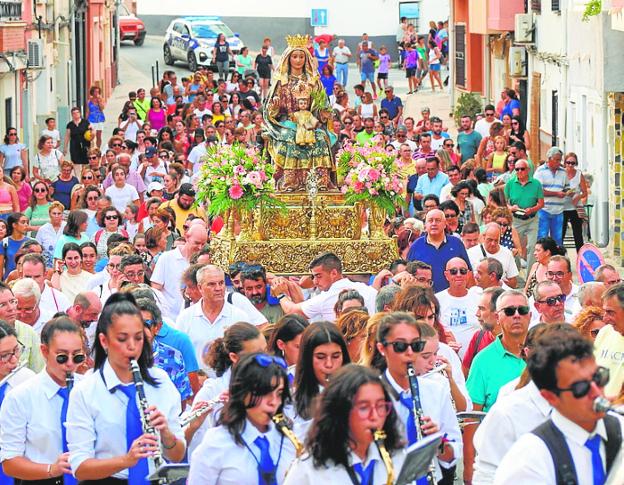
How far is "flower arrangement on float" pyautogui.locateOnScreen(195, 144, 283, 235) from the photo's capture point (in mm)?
18062

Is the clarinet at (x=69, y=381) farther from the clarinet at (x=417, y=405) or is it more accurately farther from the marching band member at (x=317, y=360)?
the clarinet at (x=417, y=405)

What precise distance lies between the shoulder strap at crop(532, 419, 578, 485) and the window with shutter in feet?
114

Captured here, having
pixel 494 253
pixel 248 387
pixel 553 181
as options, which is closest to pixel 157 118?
pixel 553 181

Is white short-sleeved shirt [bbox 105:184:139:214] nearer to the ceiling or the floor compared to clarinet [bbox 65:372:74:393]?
nearer to the ceiling

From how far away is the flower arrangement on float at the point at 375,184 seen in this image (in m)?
18.3

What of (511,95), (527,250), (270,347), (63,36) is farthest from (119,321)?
(63,36)

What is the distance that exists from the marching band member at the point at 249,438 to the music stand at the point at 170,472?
160 mm

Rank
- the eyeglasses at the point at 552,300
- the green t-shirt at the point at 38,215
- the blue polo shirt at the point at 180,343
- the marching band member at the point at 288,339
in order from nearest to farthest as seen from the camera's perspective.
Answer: the marching band member at the point at 288,339 < the blue polo shirt at the point at 180,343 < the eyeglasses at the point at 552,300 < the green t-shirt at the point at 38,215

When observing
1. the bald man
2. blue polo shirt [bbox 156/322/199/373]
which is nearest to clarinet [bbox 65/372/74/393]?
blue polo shirt [bbox 156/322/199/373]

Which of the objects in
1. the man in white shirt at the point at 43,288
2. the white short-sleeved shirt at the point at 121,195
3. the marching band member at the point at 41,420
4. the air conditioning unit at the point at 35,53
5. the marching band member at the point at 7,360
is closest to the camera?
the marching band member at the point at 41,420

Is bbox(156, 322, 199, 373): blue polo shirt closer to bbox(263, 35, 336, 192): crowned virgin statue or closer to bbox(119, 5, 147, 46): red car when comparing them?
bbox(263, 35, 336, 192): crowned virgin statue

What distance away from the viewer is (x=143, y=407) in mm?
8195

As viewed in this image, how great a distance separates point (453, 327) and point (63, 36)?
27.4 metres

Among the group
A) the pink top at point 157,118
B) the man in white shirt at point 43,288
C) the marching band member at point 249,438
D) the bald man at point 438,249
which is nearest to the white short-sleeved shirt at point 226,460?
the marching band member at point 249,438
